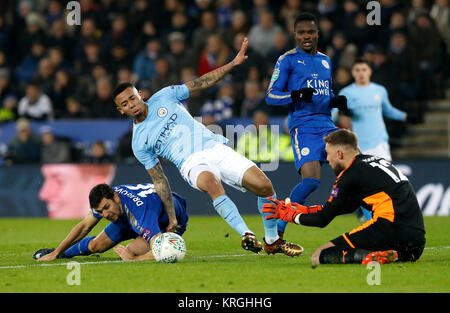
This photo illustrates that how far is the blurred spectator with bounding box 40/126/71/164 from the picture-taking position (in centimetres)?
1686

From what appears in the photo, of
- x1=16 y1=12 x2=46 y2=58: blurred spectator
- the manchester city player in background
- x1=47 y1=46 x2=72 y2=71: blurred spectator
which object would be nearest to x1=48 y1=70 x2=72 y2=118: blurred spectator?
x1=47 y1=46 x2=72 y2=71: blurred spectator

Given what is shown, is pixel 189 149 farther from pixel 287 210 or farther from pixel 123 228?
pixel 287 210

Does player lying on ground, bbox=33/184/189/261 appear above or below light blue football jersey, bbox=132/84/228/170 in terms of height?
below

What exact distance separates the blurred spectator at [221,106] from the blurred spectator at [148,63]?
2.39 metres

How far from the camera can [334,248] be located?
25.2 feet

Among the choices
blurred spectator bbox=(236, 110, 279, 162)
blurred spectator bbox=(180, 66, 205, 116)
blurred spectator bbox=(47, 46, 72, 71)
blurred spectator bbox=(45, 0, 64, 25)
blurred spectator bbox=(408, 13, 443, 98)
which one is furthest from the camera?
blurred spectator bbox=(45, 0, 64, 25)

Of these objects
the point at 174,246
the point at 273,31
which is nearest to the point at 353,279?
the point at 174,246

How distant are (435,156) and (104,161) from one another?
6283 millimetres

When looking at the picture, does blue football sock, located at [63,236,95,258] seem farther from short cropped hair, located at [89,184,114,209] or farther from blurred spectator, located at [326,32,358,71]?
blurred spectator, located at [326,32,358,71]

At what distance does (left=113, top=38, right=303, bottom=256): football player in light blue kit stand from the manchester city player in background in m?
0.71

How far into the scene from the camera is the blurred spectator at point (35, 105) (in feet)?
59.6

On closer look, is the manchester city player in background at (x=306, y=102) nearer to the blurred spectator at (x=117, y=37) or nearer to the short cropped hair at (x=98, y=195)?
the short cropped hair at (x=98, y=195)
